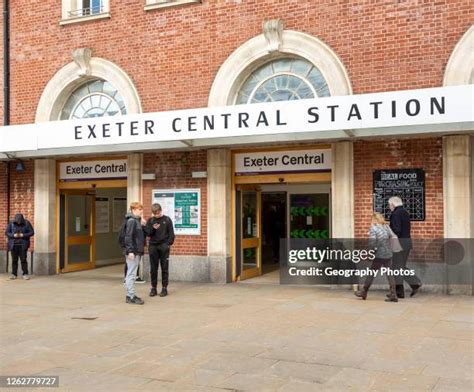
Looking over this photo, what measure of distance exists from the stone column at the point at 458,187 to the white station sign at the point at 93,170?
23.1 feet

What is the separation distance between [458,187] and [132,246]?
18.6 feet

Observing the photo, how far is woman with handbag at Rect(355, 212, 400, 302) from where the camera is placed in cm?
949

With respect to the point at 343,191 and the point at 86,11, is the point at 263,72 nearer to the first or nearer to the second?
the point at 343,191

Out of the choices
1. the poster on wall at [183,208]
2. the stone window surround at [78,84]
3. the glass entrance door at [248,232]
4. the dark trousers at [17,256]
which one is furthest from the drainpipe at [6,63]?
the glass entrance door at [248,232]

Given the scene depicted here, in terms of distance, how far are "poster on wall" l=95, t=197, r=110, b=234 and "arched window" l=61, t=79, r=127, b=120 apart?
306cm

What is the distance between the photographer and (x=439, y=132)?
967 cm

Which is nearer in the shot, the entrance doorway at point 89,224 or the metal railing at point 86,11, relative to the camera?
the metal railing at point 86,11

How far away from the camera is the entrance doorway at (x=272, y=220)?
41.2 ft

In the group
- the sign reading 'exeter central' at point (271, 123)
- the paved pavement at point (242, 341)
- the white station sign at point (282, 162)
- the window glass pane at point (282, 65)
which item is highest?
the window glass pane at point (282, 65)

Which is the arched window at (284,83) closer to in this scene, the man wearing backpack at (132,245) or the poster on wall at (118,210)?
the man wearing backpack at (132,245)

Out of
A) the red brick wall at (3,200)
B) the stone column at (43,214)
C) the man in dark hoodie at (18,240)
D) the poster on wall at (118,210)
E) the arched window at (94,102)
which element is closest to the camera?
the man in dark hoodie at (18,240)

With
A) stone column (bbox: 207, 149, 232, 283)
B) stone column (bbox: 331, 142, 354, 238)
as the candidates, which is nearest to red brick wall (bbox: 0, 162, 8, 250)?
stone column (bbox: 207, 149, 232, 283)

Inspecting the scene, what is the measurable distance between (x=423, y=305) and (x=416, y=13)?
517cm

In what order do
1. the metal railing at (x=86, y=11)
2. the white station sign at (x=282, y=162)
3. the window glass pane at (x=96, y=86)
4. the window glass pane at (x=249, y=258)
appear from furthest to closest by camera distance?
the metal railing at (x=86, y=11), the window glass pane at (x=96, y=86), the window glass pane at (x=249, y=258), the white station sign at (x=282, y=162)
